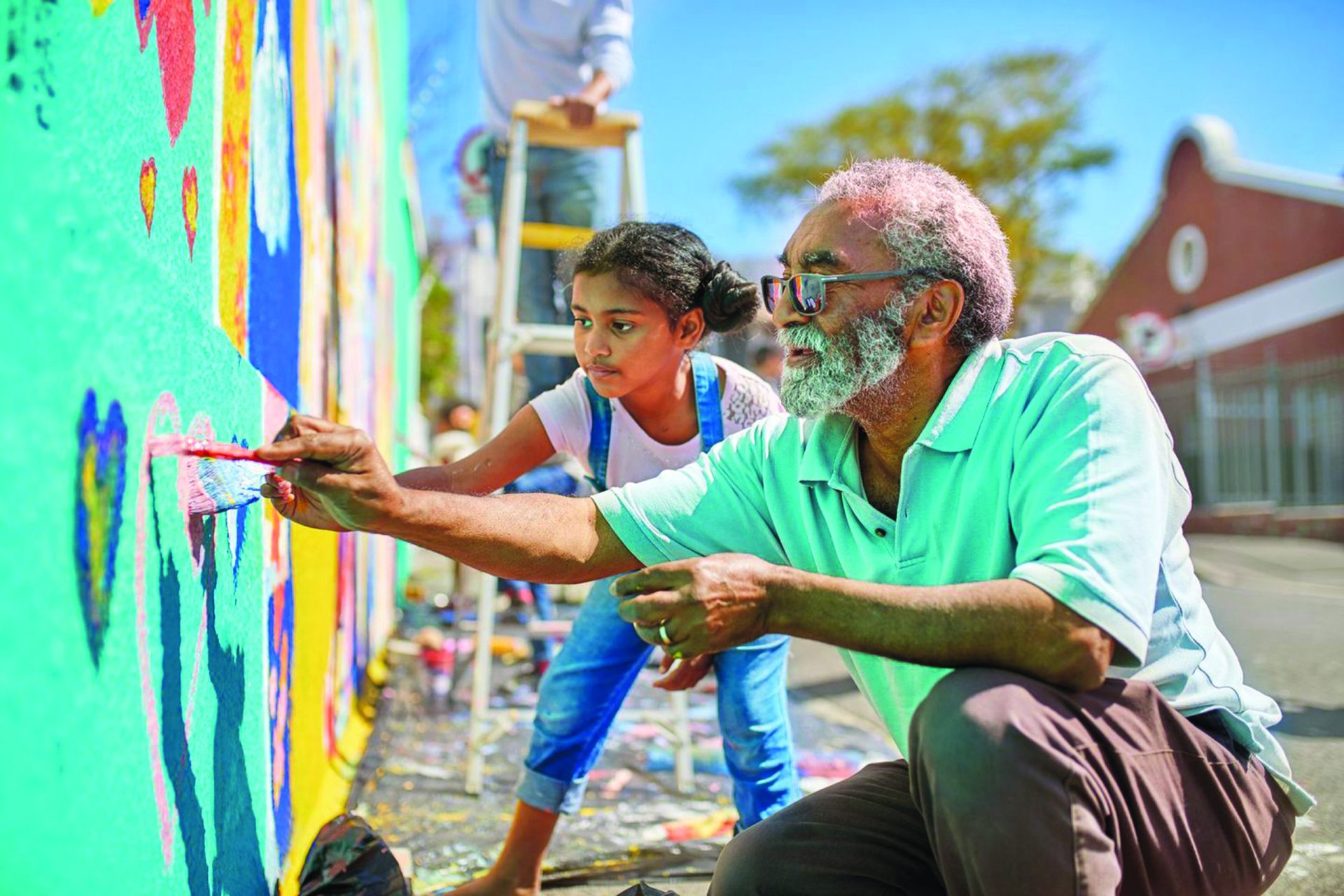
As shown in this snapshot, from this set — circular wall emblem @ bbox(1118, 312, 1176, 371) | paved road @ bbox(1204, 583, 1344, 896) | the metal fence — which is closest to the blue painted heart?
paved road @ bbox(1204, 583, 1344, 896)

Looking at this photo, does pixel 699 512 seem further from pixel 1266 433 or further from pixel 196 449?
pixel 1266 433

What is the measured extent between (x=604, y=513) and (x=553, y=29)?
2850 mm

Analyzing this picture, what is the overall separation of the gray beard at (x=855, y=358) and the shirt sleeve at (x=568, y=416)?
809mm

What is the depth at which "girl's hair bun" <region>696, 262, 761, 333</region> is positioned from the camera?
8.89 feet

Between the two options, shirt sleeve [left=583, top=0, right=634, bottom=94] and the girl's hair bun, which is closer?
the girl's hair bun

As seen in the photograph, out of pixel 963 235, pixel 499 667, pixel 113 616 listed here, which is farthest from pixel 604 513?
pixel 499 667

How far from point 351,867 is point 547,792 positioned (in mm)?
504

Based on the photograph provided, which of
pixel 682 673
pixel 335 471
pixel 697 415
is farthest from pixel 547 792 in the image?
pixel 335 471

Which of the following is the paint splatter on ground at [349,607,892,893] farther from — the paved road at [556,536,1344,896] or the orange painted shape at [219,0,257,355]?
the orange painted shape at [219,0,257,355]

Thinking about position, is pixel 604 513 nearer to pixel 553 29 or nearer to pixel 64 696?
pixel 64 696

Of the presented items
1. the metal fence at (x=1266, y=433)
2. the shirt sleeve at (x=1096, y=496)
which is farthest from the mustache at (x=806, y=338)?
the metal fence at (x=1266, y=433)

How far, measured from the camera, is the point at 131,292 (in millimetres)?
1230

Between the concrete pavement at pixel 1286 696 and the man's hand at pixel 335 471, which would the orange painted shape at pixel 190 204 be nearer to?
the man's hand at pixel 335 471

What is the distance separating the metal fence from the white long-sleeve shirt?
52.6ft
